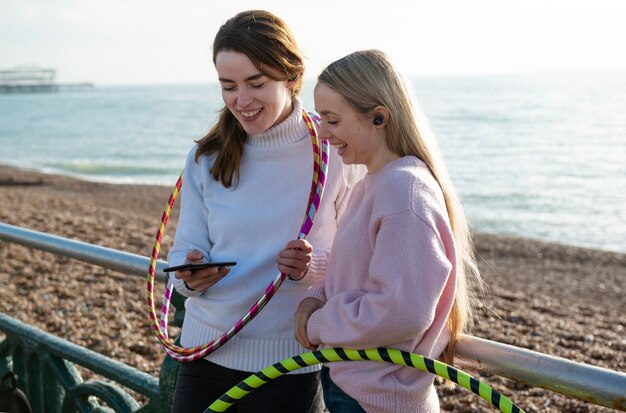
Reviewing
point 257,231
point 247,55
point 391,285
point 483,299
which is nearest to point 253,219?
point 257,231

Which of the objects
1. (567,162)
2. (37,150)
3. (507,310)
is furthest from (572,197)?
(37,150)

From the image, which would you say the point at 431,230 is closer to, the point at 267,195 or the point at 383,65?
the point at 383,65

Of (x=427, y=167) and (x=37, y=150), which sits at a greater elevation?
(x=427, y=167)

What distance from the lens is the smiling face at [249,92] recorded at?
2586mm

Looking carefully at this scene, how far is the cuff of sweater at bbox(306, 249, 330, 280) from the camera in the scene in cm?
250

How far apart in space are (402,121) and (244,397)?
1036 millimetres

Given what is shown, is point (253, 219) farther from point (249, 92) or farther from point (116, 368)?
point (116, 368)

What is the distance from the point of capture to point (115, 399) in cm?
320

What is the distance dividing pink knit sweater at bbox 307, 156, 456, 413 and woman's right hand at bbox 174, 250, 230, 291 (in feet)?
1.55

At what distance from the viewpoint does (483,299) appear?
10.2 meters

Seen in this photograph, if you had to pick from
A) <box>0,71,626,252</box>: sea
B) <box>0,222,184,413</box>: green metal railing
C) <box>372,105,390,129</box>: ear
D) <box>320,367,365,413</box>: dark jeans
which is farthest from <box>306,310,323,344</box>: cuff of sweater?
<box>0,71,626,252</box>: sea

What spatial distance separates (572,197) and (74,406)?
75.8ft

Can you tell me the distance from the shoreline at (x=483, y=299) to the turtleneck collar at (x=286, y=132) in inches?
34.4

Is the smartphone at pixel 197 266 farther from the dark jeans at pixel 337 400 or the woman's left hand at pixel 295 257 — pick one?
the dark jeans at pixel 337 400
